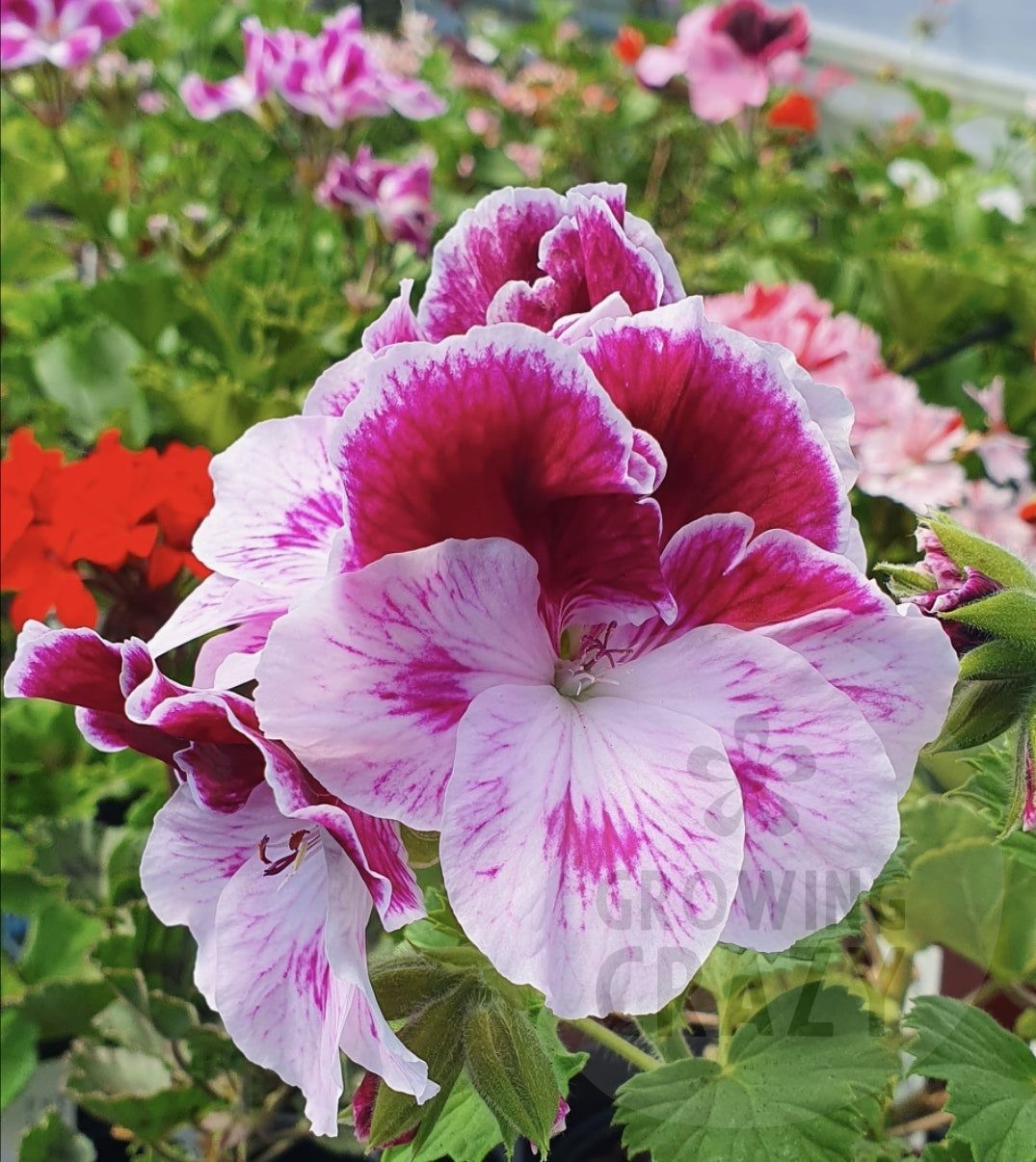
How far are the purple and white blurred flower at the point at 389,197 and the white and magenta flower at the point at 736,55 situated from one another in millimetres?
521

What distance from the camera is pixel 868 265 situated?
4.45 feet

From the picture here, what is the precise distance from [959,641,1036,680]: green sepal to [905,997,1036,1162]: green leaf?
18 cm

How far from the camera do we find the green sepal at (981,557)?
1.09 ft

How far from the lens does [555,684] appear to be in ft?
0.97

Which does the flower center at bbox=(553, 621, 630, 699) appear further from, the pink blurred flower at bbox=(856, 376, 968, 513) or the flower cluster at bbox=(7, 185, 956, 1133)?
the pink blurred flower at bbox=(856, 376, 968, 513)

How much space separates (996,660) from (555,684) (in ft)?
0.39

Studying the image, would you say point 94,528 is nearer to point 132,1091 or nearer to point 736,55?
point 132,1091

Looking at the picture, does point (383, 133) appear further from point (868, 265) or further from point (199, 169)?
point (868, 265)

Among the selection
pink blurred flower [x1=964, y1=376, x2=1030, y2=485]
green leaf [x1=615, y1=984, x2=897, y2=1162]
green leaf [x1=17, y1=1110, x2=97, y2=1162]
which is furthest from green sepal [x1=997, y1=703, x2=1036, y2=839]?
pink blurred flower [x1=964, y1=376, x2=1030, y2=485]

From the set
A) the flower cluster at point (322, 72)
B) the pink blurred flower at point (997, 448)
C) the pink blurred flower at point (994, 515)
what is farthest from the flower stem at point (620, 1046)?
the flower cluster at point (322, 72)

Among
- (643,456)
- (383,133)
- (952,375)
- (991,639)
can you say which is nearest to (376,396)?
(643,456)

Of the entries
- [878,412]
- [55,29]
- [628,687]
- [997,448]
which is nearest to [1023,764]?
[628,687]

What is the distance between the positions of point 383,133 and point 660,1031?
2.18 meters

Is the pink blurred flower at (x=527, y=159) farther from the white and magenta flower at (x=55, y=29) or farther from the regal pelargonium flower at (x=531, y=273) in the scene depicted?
the regal pelargonium flower at (x=531, y=273)
